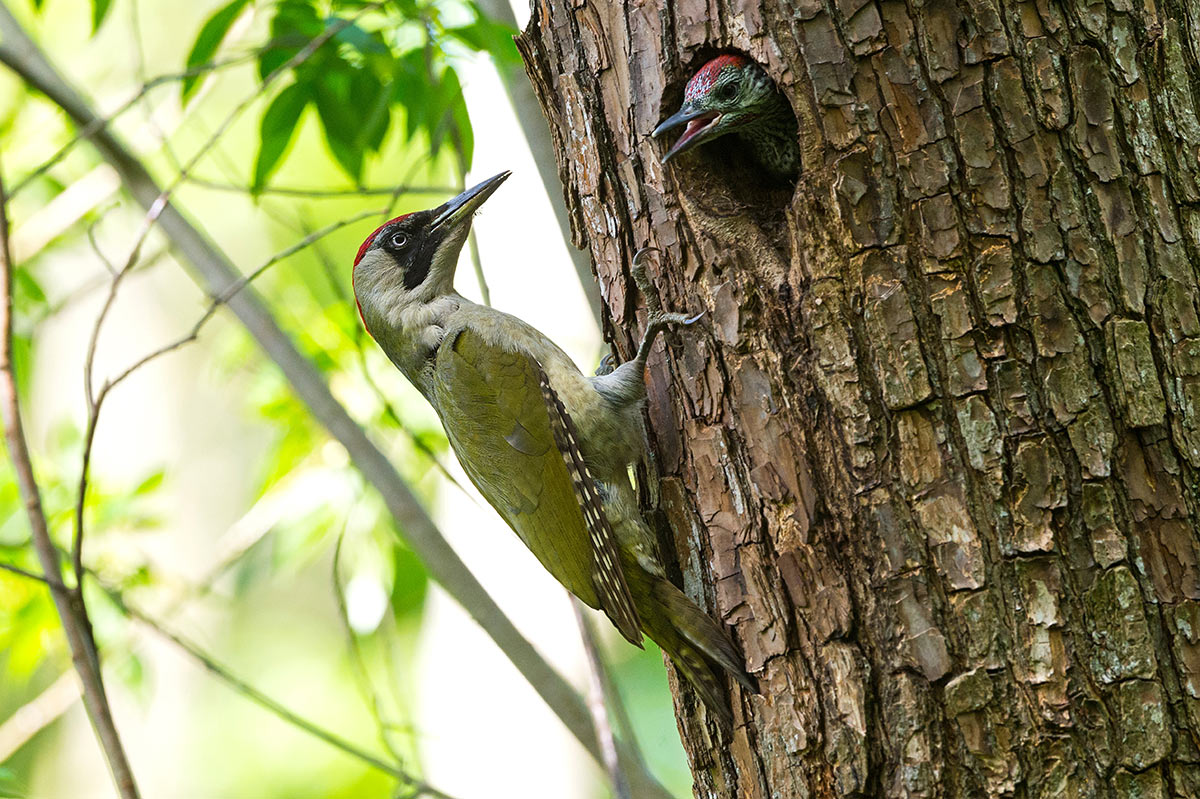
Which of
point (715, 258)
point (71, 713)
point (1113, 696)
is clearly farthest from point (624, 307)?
point (71, 713)

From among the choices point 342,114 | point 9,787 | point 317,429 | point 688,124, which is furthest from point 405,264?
point 9,787

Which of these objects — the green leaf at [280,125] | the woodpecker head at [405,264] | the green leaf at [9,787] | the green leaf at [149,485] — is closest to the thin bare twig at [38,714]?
the green leaf at [149,485]

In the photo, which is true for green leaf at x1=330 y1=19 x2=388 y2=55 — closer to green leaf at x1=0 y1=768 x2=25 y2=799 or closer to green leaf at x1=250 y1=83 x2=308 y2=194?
green leaf at x1=250 y1=83 x2=308 y2=194

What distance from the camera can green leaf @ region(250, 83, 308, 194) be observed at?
10.4 ft

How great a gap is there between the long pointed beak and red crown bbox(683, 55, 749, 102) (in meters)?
0.99

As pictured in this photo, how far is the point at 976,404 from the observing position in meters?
1.88

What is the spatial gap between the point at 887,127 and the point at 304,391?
196cm

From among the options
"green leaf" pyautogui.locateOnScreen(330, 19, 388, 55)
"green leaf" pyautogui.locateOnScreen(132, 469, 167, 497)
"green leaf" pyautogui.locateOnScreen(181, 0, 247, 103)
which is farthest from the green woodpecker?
"green leaf" pyautogui.locateOnScreen(132, 469, 167, 497)

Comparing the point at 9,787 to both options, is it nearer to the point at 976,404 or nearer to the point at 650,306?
the point at 650,306

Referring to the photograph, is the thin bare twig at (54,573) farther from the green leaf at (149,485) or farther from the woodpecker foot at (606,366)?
the woodpecker foot at (606,366)

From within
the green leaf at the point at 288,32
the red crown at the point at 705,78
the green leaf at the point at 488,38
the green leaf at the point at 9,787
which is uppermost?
the green leaf at the point at 288,32

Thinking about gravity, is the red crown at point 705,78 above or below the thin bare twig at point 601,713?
above

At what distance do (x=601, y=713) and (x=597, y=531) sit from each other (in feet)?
1.69

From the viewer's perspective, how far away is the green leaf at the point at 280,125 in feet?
10.4
